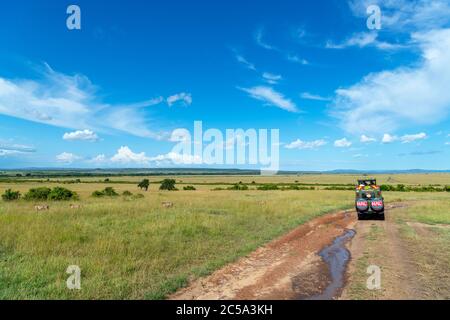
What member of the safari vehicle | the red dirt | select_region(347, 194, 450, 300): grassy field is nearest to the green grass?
the red dirt

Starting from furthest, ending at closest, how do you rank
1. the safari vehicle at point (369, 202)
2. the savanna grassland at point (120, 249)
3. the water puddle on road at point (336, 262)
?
the safari vehicle at point (369, 202)
the savanna grassland at point (120, 249)
the water puddle on road at point (336, 262)

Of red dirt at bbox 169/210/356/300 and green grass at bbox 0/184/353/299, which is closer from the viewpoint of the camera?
red dirt at bbox 169/210/356/300

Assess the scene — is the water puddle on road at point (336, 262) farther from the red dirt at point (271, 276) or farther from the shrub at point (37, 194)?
the shrub at point (37, 194)

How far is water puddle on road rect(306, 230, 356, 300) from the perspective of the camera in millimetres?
6637

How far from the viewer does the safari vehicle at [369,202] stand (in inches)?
720

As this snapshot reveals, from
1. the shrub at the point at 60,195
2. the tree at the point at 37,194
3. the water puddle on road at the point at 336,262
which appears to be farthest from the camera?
the shrub at the point at 60,195

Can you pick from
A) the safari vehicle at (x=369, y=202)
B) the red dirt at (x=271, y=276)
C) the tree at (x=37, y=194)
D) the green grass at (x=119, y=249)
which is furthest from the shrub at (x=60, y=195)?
the safari vehicle at (x=369, y=202)

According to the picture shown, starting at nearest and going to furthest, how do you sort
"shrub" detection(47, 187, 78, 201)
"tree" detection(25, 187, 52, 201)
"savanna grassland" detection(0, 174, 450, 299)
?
"savanna grassland" detection(0, 174, 450, 299), "tree" detection(25, 187, 52, 201), "shrub" detection(47, 187, 78, 201)

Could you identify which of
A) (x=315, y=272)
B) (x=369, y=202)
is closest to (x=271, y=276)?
(x=315, y=272)

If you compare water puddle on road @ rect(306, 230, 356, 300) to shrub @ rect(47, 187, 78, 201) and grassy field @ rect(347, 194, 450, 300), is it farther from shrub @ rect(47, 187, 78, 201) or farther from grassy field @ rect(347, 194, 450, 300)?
shrub @ rect(47, 187, 78, 201)

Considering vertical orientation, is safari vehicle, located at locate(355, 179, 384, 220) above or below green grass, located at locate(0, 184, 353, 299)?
above

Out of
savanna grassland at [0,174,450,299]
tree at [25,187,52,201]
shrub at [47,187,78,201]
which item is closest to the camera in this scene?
savanna grassland at [0,174,450,299]
